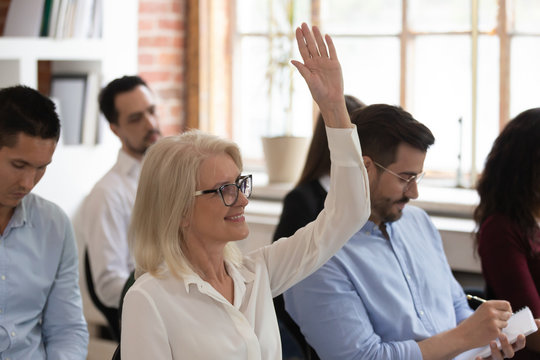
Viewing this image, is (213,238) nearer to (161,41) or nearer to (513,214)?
(513,214)

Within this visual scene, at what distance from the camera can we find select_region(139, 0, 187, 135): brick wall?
442 centimetres

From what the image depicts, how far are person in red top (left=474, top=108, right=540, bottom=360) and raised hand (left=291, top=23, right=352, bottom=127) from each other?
1039 millimetres

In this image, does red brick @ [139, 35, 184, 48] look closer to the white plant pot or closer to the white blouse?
the white plant pot

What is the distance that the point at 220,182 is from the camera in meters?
1.77

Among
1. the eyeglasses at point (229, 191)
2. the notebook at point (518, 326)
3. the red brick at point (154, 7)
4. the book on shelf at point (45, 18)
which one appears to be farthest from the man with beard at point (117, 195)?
the notebook at point (518, 326)

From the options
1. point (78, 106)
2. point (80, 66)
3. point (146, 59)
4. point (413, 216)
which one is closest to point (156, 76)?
point (146, 59)

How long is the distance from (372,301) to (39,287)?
918 mm

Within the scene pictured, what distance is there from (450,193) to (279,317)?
171cm

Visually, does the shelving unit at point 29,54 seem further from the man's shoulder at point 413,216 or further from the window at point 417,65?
the man's shoulder at point 413,216

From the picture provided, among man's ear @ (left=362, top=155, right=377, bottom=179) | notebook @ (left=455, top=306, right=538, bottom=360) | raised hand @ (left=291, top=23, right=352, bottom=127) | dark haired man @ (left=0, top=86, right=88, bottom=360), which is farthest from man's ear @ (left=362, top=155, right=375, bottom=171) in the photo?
dark haired man @ (left=0, top=86, right=88, bottom=360)

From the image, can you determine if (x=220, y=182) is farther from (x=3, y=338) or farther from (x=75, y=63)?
(x=75, y=63)

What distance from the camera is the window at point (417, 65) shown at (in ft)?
12.8

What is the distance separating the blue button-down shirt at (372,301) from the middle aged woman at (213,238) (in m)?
0.24

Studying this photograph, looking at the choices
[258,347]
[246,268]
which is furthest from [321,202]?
[258,347]
